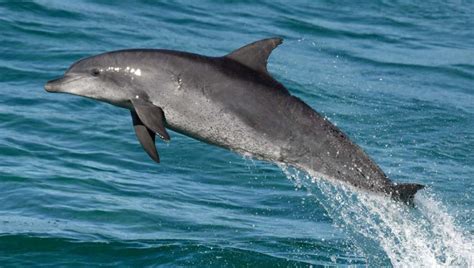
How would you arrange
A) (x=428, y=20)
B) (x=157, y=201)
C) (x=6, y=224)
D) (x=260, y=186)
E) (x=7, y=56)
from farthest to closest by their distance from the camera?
(x=428, y=20), (x=7, y=56), (x=260, y=186), (x=157, y=201), (x=6, y=224)

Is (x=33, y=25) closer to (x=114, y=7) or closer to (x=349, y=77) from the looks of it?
(x=114, y=7)

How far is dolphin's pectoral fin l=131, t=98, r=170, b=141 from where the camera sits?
828 cm

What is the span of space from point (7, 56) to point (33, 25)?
2.19 m

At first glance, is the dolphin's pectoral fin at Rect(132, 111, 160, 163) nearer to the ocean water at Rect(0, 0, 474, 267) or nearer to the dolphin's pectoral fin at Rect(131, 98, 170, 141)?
the dolphin's pectoral fin at Rect(131, 98, 170, 141)

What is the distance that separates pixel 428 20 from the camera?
968 inches

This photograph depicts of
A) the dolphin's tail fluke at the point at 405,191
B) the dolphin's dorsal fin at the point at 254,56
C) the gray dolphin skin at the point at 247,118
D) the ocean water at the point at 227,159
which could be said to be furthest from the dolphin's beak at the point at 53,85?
the dolphin's tail fluke at the point at 405,191

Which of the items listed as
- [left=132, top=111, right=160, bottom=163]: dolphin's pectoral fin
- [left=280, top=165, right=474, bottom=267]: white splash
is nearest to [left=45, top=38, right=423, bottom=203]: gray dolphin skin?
[left=132, top=111, right=160, bottom=163]: dolphin's pectoral fin

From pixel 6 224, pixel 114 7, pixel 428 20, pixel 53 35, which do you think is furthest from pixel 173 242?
pixel 428 20

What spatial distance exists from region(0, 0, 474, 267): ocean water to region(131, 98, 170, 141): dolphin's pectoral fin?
3.74 feet

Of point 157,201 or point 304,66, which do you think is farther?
point 304,66

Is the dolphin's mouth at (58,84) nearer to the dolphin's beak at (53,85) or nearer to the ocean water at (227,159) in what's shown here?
the dolphin's beak at (53,85)

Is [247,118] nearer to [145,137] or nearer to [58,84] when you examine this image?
[145,137]

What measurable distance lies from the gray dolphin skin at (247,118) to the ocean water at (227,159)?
0.44 metres

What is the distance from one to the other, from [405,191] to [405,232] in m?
2.09
